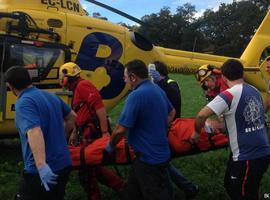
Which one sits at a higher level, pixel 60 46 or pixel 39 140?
pixel 60 46

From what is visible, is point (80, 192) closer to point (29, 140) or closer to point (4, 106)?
point (4, 106)

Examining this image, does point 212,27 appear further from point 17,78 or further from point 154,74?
point 17,78

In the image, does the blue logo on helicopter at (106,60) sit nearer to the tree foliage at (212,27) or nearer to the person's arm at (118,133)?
the person's arm at (118,133)

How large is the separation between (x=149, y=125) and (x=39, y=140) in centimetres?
115

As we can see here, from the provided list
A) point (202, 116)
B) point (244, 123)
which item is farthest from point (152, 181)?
point (244, 123)

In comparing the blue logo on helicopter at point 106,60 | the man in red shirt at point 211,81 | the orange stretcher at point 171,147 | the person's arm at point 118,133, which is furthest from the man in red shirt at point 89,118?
the blue logo on helicopter at point 106,60

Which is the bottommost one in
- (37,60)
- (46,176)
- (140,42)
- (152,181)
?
(152,181)

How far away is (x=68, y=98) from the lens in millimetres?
7594

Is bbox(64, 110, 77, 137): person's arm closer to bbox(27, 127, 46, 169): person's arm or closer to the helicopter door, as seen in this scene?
bbox(27, 127, 46, 169): person's arm

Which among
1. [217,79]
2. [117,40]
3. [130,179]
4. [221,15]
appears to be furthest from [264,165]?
[221,15]

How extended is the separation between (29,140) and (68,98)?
393 centimetres

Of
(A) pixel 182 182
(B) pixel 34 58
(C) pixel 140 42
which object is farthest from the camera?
(C) pixel 140 42

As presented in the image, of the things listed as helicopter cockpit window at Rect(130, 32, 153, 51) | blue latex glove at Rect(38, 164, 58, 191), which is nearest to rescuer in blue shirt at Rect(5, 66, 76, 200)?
blue latex glove at Rect(38, 164, 58, 191)

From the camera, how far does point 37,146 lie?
12.0 feet
